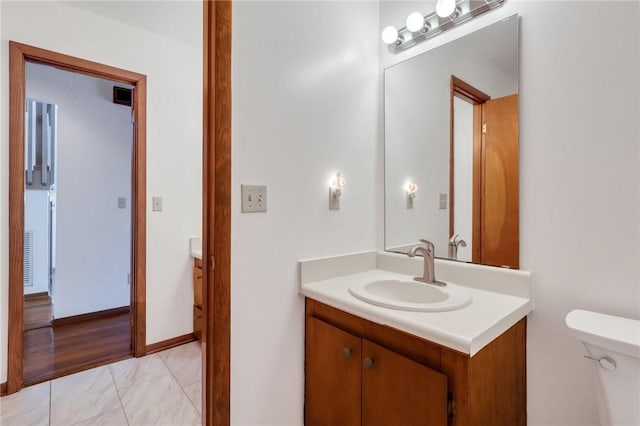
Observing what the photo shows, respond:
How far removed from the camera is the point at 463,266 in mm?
1358

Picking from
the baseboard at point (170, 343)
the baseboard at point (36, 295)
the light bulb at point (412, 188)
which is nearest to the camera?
the light bulb at point (412, 188)

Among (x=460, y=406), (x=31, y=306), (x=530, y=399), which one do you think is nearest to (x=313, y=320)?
(x=460, y=406)

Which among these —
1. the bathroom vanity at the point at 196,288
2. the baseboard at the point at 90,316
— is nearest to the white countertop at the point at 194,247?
the bathroom vanity at the point at 196,288

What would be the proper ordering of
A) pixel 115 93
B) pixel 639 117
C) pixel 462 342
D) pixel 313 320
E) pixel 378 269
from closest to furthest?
1. pixel 462 342
2. pixel 639 117
3. pixel 313 320
4. pixel 378 269
5. pixel 115 93

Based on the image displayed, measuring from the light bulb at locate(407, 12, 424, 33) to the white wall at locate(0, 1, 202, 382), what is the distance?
156cm

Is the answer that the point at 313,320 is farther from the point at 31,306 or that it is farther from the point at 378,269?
the point at 31,306

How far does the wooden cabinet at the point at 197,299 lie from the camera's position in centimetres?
249

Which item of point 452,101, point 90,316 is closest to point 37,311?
point 90,316

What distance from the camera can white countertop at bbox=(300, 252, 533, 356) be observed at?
887 mm

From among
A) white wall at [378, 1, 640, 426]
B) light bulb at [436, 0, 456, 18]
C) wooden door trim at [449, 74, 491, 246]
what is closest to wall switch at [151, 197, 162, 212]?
wooden door trim at [449, 74, 491, 246]

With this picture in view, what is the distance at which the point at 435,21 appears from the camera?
1.43 meters

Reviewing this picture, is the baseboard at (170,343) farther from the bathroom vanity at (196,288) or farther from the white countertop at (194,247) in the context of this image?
the white countertop at (194,247)

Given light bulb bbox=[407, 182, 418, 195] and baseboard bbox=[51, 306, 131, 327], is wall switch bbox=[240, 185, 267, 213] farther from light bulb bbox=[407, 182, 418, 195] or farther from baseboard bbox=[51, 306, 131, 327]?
baseboard bbox=[51, 306, 131, 327]

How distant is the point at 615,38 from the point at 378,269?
1282 mm
